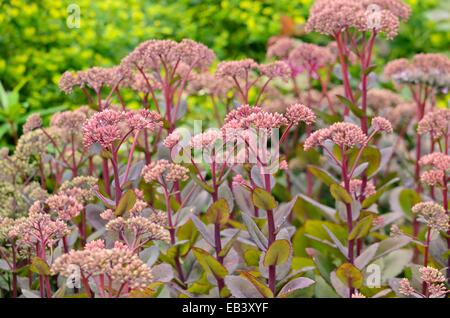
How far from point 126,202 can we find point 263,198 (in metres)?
0.30

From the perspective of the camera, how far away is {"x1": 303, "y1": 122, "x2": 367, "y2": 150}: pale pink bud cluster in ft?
4.77

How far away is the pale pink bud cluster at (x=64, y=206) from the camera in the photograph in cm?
143

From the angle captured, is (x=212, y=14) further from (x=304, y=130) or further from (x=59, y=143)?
(x=59, y=143)

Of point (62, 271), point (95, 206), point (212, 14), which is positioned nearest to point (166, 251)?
point (95, 206)

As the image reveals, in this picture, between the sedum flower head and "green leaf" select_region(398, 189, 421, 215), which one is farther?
"green leaf" select_region(398, 189, 421, 215)

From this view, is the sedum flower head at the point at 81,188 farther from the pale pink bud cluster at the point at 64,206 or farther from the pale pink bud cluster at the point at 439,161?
the pale pink bud cluster at the point at 439,161

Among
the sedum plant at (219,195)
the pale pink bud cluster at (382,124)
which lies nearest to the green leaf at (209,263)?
the sedum plant at (219,195)

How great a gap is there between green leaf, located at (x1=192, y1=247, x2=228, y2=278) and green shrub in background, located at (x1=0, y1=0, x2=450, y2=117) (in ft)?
4.31

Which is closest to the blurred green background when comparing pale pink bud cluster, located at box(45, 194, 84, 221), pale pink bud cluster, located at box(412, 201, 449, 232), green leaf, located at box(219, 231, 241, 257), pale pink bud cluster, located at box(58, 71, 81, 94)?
pale pink bud cluster, located at box(58, 71, 81, 94)

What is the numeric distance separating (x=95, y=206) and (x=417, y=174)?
45.3 inches

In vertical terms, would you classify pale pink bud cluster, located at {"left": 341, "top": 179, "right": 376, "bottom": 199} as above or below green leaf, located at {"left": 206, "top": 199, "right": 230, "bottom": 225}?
below

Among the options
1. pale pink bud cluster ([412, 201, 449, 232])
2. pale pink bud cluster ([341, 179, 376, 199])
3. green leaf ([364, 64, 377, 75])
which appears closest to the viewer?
pale pink bud cluster ([412, 201, 449, 232])

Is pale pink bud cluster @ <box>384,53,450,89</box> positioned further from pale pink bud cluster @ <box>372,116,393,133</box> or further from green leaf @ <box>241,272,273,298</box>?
green leaf @ <box>241,272,273,298</box>
